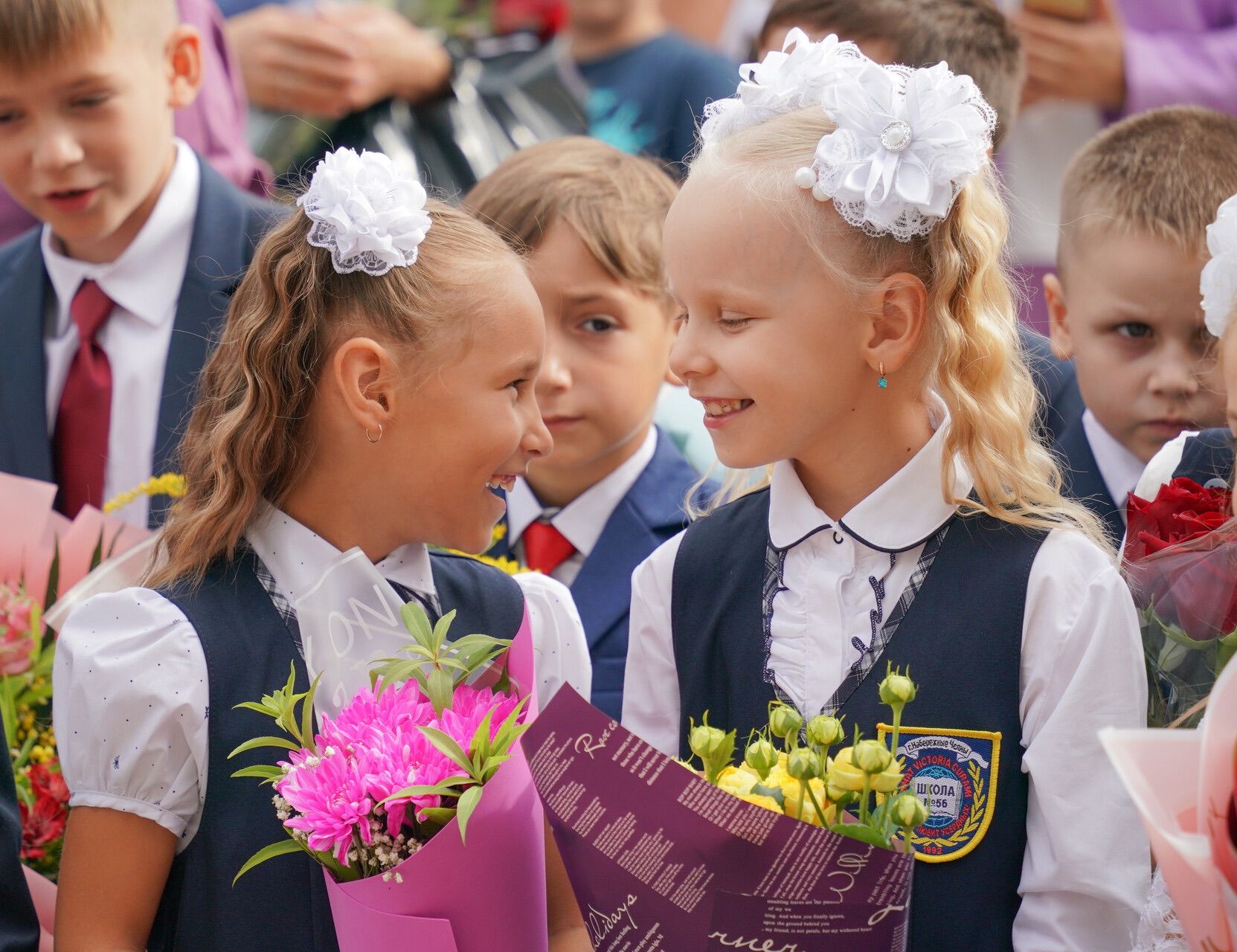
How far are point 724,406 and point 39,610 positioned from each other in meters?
1.15

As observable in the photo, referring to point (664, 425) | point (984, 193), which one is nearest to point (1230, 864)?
point (984, 193)

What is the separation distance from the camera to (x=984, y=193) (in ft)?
6.43

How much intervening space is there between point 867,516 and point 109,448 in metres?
1.71

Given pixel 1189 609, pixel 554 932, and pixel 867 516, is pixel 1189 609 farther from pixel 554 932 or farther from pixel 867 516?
pixel 554 932

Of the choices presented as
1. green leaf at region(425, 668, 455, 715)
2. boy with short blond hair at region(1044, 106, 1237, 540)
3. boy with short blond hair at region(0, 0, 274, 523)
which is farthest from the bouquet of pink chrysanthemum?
boy with short blond hair at region(0, 0, 274, 523)

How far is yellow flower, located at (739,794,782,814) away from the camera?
1414mm

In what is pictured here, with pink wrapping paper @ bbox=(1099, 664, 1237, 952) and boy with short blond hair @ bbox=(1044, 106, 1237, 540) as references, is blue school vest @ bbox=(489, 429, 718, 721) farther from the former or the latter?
pink wrapping paper @ bbox=(1099, 664, 1237, 952)

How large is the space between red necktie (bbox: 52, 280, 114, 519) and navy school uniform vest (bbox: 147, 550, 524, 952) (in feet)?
3.76

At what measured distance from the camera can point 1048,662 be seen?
5.82 feet

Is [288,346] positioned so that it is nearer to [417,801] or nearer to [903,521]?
[417,801]

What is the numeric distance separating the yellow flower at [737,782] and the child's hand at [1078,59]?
9.20ft

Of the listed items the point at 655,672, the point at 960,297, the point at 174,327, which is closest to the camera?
the point at 960,297

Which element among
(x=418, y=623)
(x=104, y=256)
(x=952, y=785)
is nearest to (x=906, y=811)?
(x=952, y=785)

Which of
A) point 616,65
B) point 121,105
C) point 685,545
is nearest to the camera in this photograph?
point 685,545
